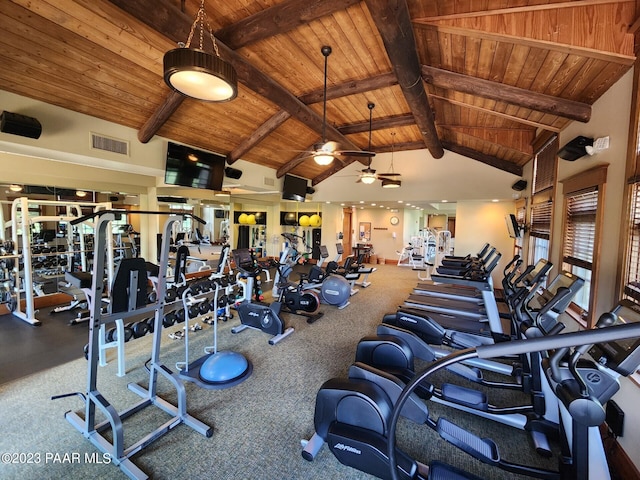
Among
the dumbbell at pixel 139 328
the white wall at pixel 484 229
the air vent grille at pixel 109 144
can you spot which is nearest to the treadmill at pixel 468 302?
the white wall at pixel 484 229

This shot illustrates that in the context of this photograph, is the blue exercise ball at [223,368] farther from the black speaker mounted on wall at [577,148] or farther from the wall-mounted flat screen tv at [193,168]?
the black speaker mounted on wall at [577,148]

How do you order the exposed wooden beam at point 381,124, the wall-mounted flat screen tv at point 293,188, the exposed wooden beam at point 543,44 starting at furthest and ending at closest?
1. the wall-mounted flat screen tv at point 293,188
2. the exposed wooden beam at point 381,124
3. the exposed wooden beam at point 543,44

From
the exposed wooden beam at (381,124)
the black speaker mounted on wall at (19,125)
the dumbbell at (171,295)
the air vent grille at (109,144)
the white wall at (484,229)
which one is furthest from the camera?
the white wall at (484,229)

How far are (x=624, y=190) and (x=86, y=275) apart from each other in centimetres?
559

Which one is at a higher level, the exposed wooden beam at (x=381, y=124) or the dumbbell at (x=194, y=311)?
the exposed wooden beam at (x=381, y=124)

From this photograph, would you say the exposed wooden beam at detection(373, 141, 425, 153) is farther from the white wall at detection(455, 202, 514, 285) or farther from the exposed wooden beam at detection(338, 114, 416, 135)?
the white wall at detection(455, 202, 514, 285)

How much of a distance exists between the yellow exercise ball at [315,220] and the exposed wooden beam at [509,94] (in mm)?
7123

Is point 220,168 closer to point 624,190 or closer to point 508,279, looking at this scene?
point 508,279

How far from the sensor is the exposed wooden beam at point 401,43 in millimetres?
2307

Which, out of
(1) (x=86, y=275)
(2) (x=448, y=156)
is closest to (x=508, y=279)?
(2) (x=448, y=156)

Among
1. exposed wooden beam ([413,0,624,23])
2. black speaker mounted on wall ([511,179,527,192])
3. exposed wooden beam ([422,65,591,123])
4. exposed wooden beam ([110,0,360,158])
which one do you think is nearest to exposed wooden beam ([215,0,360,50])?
exposed wooden beam ([110,0,360,158])

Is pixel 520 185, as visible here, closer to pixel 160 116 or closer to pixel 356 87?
pixel 356 87

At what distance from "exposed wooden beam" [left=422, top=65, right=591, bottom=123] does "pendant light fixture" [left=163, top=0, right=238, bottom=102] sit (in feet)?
9.12

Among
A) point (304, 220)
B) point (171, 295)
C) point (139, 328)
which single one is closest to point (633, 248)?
point (139, 328)
